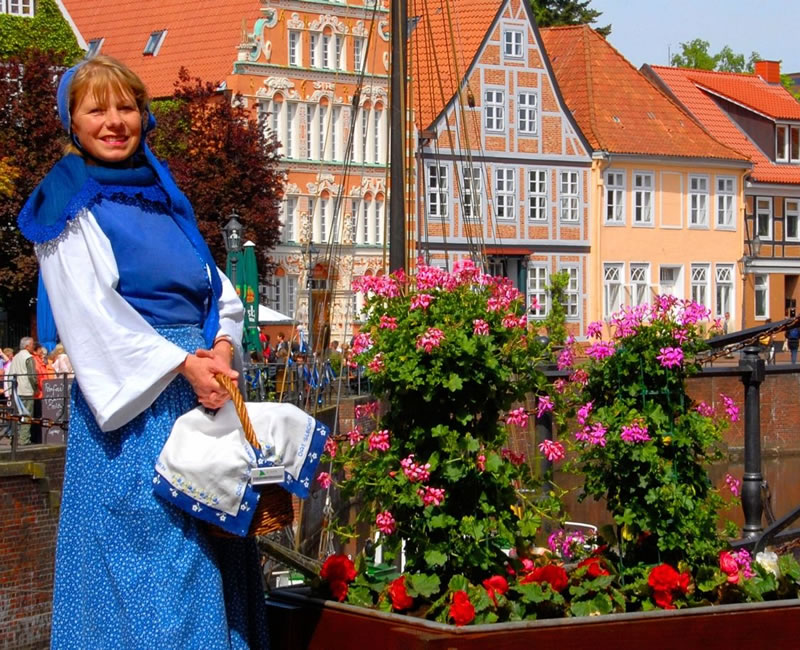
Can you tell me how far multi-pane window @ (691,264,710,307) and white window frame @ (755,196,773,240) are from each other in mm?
2771

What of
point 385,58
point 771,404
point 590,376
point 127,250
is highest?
point 385,58

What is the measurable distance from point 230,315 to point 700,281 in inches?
1619

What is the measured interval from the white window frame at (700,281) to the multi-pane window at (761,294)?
227 centimetres

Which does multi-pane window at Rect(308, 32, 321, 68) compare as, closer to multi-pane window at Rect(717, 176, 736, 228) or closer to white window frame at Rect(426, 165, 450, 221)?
white window frame at Rect(426, 165, 450, 221)

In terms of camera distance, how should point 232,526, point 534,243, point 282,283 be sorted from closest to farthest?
point 232,526
point 282,283
point 534,243

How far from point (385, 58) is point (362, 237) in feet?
14.1

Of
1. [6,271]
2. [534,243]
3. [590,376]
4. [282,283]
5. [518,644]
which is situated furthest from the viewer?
[534,243]

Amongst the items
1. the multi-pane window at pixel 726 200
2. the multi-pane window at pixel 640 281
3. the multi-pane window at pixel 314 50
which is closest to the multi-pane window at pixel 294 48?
the multi-pane window at pixel 314 50

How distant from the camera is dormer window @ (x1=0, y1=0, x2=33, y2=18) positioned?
30830mm

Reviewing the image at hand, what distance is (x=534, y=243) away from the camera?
135 feet

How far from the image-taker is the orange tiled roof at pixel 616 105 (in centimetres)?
4269

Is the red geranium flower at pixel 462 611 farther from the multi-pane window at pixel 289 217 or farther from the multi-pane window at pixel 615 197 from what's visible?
the multi-pane window at pixel 615 197

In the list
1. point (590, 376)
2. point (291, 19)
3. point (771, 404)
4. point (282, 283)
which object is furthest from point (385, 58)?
point (590, 376)

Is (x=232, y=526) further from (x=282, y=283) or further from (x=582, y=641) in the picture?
(x=282, y=283)
